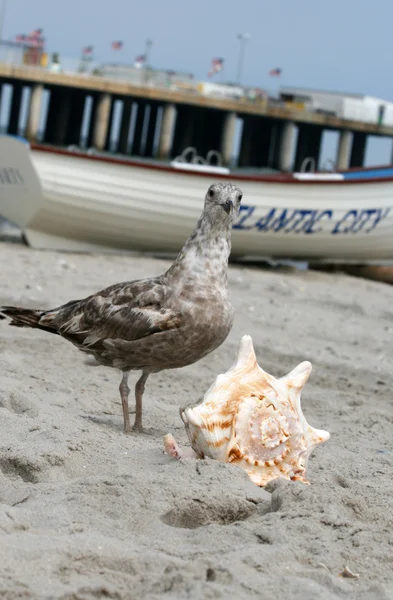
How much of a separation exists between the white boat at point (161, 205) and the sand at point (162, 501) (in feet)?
20.1

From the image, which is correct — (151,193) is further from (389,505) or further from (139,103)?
(139,103)

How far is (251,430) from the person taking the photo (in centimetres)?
414

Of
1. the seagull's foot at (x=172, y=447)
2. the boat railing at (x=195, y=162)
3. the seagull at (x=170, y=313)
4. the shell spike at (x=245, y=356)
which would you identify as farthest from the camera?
the boat railing at (x=195, y=162)

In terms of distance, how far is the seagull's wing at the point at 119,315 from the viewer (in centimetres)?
496

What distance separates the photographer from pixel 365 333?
948 cm

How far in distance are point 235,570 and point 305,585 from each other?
0.72 ft

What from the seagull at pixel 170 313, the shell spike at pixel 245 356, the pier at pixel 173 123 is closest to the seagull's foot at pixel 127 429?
the seagull at pixel 170 313

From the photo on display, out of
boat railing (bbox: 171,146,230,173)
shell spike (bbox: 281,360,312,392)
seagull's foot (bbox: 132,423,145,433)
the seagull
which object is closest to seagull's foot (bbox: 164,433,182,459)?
shell spike (bbox: 281,360,312,392)

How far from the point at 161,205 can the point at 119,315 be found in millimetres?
8527

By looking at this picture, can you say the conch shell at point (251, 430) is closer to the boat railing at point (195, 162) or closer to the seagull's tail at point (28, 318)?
the seagull's tail at point (28, 318)

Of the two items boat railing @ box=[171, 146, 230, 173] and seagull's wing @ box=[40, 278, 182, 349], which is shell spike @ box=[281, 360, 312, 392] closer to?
seagull's wing @ box=[40, 278, 182, 349]

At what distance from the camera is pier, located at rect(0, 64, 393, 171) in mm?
44312

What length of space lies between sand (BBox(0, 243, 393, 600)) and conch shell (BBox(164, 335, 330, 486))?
10cm

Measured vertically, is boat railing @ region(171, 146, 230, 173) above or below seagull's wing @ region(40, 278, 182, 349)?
above
